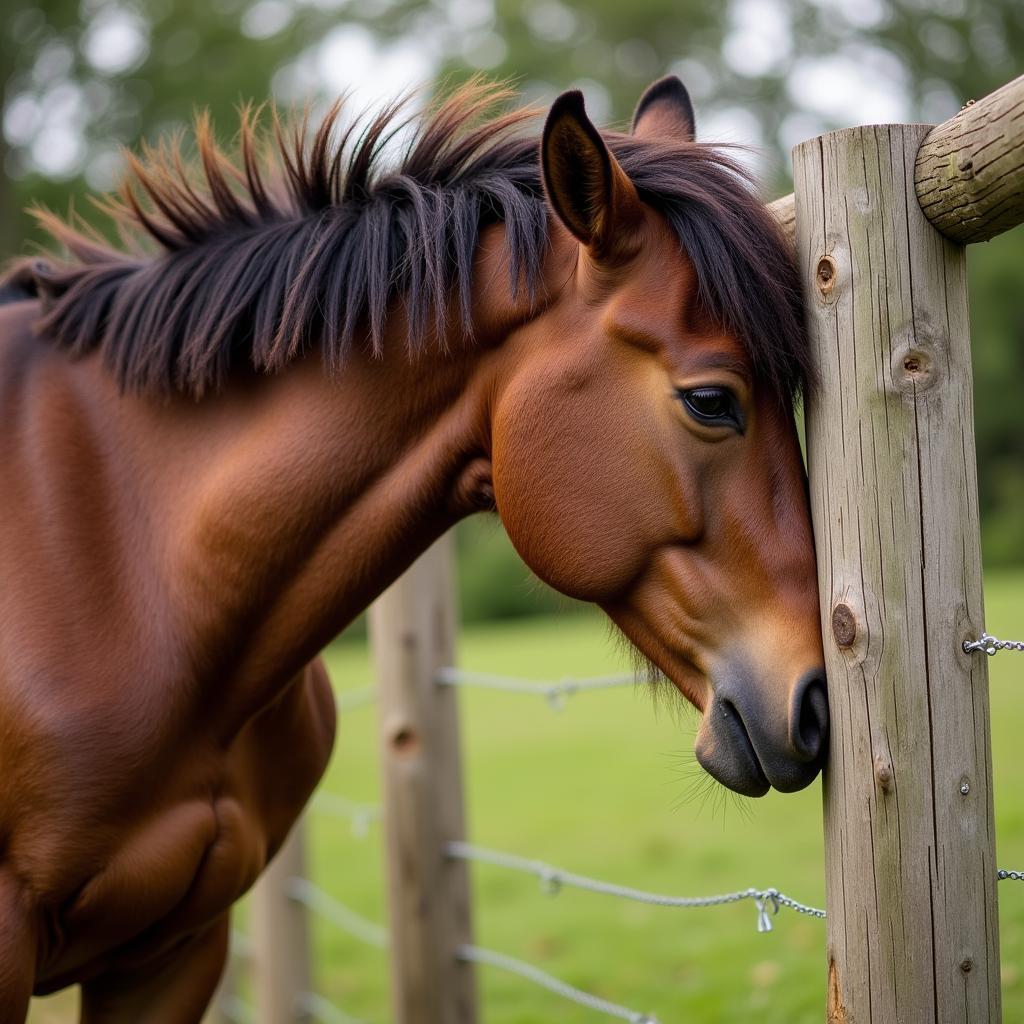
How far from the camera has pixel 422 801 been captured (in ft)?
10.9

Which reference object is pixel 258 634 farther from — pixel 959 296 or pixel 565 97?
pixel 959 296

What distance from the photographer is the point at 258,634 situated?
86.4 inches

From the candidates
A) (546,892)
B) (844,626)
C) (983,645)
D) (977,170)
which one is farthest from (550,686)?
(977,170)

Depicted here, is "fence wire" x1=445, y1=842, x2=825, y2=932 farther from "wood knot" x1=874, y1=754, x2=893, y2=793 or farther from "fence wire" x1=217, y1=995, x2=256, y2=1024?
"fence wire" x1=217, y1=995, x2=256, y2=1024

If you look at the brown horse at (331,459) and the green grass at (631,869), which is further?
the green grass at (631,869)

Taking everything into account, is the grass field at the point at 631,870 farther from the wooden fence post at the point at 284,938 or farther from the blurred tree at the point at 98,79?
the blurred tree at the point at 98,79

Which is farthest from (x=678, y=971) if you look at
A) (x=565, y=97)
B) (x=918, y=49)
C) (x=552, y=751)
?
(x=918, y=49)

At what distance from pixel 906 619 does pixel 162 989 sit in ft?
6.15

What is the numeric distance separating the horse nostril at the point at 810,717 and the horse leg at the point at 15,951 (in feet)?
4.60

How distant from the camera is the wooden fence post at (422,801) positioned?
129 inches

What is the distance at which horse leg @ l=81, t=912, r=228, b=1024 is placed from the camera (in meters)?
2.44

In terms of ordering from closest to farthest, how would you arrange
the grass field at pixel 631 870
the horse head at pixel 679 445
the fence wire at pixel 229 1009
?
the horse head at pixel 679 445 < the grass field at pixel 631 870 < the fence wire at pixel 229 1009

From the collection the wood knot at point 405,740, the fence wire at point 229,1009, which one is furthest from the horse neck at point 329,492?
the fence wire at point 229,1009

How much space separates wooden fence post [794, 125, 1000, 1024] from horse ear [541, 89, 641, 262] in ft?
1.19
